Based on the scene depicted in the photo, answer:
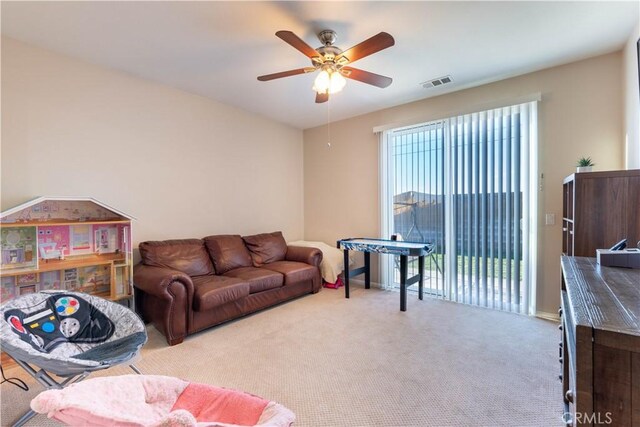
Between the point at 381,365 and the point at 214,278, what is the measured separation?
198 centimetres

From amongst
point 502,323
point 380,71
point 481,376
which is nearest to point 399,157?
point 380,71

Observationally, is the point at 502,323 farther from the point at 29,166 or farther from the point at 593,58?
the point at 29,166

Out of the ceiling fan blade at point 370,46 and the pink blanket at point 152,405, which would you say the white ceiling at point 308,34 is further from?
the pink blanket at point 152,405

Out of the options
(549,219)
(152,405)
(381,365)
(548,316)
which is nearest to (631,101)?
(549,219)

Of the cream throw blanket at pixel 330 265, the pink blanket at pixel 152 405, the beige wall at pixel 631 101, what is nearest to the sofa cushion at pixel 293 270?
the cream throw blanket at pixel 330 265

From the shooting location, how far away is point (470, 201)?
3637 mm

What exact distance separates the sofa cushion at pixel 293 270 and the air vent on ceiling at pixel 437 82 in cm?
274

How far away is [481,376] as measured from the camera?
2107 millimetres

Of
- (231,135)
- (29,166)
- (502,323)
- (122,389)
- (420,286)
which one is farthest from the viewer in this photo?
(231,135)

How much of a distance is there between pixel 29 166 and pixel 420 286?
4.36 metres

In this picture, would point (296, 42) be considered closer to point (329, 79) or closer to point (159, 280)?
point (329, 79)

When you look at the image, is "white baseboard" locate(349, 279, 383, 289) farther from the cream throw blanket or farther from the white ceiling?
the white ceiling

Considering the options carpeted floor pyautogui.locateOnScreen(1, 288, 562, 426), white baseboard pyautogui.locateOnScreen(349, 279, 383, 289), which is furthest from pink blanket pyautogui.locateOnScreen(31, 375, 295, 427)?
white baseboard pyautogui.locateOnScreen(349, 279, 383, 289)

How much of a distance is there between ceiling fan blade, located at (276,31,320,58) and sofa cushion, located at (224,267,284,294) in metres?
2.33
